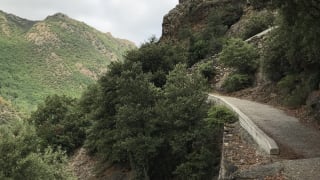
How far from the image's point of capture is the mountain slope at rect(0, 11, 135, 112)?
8200 centimetres

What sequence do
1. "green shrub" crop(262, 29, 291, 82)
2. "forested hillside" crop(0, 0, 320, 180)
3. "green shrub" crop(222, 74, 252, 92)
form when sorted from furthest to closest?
"green shrub" crop(222, 74, 252, 92) < "green shrub" crop(262, 29, 291, 82) < "forested hillside" crop(0, 0, 320, 180)

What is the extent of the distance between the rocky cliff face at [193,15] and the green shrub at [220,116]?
23.8 m

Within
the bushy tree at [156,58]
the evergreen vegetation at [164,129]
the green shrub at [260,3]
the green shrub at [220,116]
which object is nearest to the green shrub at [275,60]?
the bushy tree at [156,58]

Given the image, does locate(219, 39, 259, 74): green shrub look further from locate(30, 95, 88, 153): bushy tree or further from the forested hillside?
locate(30, 95, 88, 153): bushy tree

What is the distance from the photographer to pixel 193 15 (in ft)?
155

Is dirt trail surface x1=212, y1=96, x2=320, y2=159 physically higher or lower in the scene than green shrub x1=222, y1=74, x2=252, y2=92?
lower

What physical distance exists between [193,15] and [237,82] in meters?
17.5

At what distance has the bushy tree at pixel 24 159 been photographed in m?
21.8

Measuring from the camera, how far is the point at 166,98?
832 inches

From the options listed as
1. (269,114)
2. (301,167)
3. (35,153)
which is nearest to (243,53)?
(269,114)

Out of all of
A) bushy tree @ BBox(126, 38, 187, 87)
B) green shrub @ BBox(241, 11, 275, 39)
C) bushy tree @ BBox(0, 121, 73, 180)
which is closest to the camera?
bushy tree @ BBox(0, 121, 73, 180)

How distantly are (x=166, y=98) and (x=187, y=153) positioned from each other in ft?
9.22

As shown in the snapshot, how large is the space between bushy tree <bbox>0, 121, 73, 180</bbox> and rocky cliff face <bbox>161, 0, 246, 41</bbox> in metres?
23.1

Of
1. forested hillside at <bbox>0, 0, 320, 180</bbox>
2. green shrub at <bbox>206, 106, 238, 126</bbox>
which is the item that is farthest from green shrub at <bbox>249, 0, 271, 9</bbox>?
green shrub at <bbox>206, 106, 238, 126</bbox>
